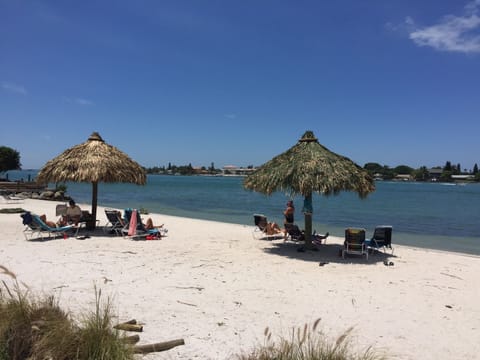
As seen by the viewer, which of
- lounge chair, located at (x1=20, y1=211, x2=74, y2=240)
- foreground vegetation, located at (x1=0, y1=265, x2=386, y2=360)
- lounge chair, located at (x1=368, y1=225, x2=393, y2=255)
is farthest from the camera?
lounge chair, located at (x1=20, y1=211, x2=74, y2=240)

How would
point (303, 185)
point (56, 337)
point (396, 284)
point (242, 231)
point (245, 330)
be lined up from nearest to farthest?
point (56, 337) → point (245, 330) → point (396, 284) → point (303, 185) → point (242, 231)

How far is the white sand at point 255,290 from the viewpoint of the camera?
4.14 metres

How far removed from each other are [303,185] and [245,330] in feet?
14.6

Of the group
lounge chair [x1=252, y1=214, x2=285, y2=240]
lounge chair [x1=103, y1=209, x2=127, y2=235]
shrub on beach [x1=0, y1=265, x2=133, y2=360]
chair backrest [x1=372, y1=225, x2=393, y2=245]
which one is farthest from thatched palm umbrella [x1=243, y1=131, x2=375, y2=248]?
shrub on beach [x1=0, y1=265, x2=133, y2=360]

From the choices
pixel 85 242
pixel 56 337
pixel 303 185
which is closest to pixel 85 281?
pixel 56 337

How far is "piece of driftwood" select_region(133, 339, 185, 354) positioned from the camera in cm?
347

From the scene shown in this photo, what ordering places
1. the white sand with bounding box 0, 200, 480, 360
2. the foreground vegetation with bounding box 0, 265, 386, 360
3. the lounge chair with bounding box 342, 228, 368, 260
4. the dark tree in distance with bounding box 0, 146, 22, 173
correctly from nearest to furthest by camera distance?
the foreground vegetation with bounding box 0, 265, 386, 360
the white sand with bounding box 0, 200, 480, 360
the lounge chair with bounding box 342, 228, 368, 260
the dark tree in distance with bounding box 0, 146, 22, 173

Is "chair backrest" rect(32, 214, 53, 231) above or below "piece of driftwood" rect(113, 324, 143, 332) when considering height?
above

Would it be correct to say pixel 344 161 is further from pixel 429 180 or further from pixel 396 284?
pixel 429 180

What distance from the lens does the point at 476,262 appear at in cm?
874

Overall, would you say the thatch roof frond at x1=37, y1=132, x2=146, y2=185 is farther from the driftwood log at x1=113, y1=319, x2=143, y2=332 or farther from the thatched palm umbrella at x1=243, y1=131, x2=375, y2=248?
the driftwood log at x1=113, y1=319, x2=143, y2=332

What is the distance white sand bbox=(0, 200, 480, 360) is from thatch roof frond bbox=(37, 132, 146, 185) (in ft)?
6.50

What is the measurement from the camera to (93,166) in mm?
10781

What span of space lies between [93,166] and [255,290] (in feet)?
23.0
